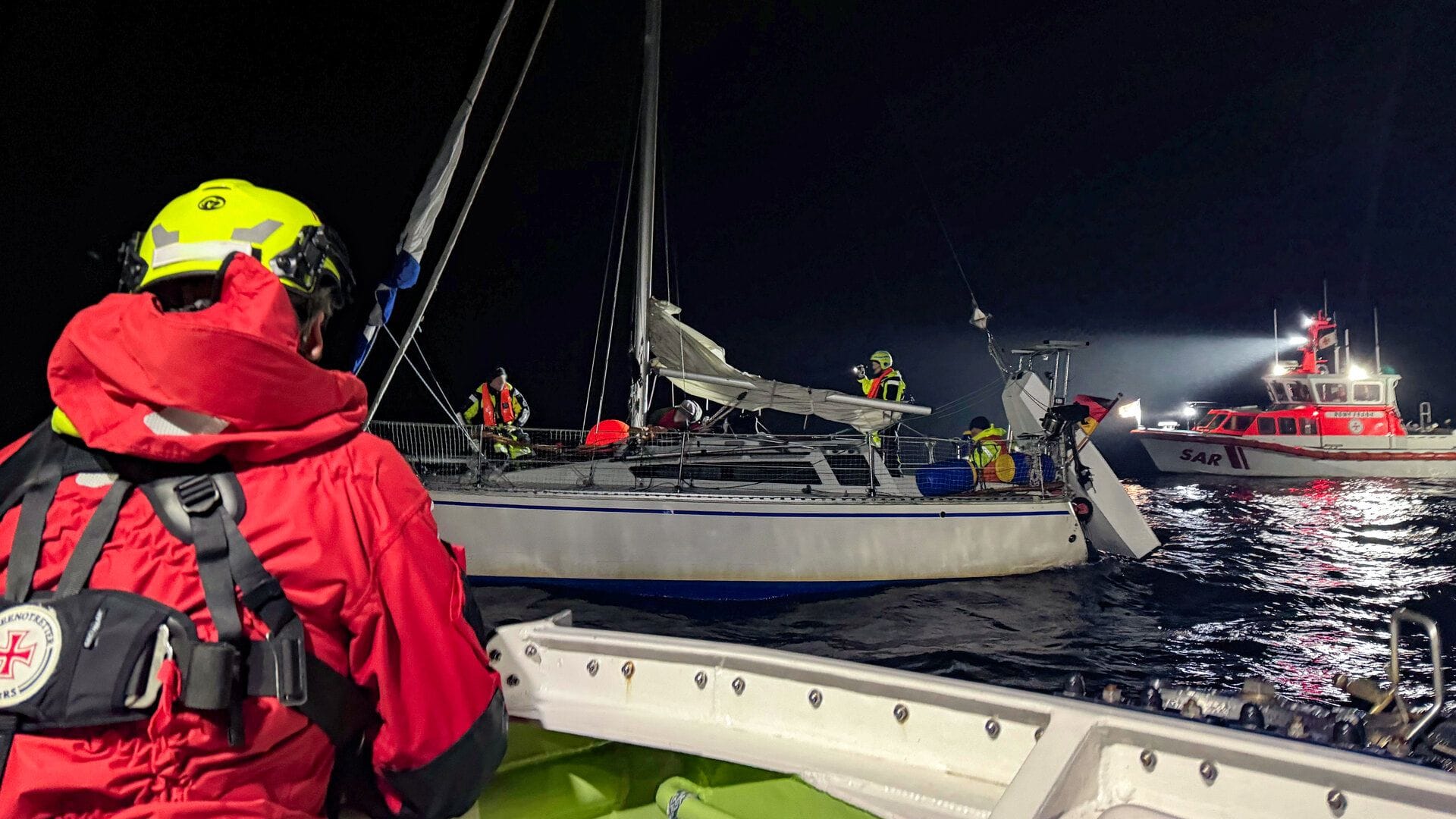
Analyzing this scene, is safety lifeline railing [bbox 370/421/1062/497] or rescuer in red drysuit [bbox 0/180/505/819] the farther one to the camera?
safety lifeline railing [bbox 370/421/1062/497]

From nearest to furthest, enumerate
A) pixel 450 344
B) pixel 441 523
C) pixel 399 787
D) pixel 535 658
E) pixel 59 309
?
pixel 399 787
pixel 535 658
pixel 441 523
pixel 59 309
pixel 450 344

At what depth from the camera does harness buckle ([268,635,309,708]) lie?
1.14 meters

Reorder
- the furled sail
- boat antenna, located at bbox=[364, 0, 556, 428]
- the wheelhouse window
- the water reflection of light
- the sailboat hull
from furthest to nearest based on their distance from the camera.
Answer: the wheelhouse window < the furled sail < the sailboat hull < boat antenna, located at bbox=[364, 0, 556, 428] < the water reflection of light

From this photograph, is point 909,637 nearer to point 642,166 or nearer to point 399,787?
point 399,787

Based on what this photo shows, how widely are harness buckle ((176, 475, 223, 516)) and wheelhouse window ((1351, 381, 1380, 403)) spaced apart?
35860mm

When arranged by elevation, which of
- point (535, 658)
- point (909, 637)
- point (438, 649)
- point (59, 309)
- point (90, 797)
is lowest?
point (909, 637)

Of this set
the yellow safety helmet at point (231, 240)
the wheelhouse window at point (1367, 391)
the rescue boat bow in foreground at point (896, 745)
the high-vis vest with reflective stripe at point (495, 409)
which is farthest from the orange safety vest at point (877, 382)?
the wheelhouse window at point (1367, 391)

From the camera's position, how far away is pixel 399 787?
1.38 metres

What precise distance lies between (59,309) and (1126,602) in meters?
17.1

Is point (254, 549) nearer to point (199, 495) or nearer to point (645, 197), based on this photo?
point (199, 495)

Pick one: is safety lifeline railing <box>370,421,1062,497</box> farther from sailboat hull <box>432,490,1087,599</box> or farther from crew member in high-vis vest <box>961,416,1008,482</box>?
sailboat hull <box>432,490,1087,599</box>

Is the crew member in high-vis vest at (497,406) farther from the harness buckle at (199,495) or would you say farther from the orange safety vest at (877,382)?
the harness buckle at (199,495)

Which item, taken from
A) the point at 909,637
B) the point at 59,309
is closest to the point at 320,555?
the point at 909,637

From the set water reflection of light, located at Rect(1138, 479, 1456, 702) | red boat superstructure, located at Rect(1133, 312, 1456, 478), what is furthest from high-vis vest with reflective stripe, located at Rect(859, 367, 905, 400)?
red boat superstructure, located at Rect(1133, 312, 1456, 478)
